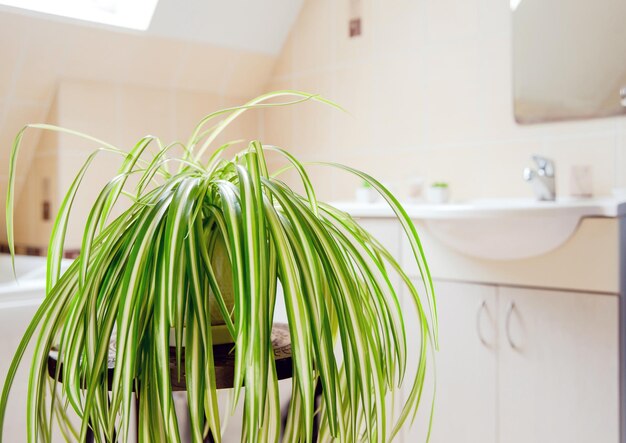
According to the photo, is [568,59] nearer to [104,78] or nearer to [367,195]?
[367,195]

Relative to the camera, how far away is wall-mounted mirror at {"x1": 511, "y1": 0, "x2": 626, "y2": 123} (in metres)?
2.33

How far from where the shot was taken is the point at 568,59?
96.1 inches

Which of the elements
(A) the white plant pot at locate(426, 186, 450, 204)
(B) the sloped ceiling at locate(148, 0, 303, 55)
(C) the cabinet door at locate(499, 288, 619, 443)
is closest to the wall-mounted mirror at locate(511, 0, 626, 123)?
(A) the white plant pot at locate(426, 186, 450, 204)

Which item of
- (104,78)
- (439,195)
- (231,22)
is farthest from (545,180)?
(104,78)

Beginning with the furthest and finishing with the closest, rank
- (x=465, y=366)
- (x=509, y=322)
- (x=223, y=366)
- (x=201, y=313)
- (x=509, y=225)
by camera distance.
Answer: (x=465, y=366), (x=509, y=322), (x=509, y=225), (x=223, y=366), (x=201, y=313)

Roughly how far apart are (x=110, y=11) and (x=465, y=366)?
2.01 meters

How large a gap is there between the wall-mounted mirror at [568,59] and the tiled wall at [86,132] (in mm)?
1540

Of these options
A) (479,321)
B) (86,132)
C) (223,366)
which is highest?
(86,132)

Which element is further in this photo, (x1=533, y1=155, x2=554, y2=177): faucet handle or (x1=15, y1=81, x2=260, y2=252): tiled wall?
(x1=15, y1=81, x2=260, y2=252): tiled wall

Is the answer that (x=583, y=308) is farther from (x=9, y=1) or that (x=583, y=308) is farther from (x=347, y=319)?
(x=9, y=1)

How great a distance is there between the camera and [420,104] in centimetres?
290

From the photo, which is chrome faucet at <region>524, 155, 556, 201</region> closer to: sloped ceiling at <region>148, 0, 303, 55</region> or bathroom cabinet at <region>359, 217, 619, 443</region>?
bathroom cabinet at <region>359, 217, 619, 443</region>

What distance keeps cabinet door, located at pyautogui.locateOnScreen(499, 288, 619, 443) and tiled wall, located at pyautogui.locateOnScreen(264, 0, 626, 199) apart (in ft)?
1.91

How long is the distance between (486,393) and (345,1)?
1864mm
